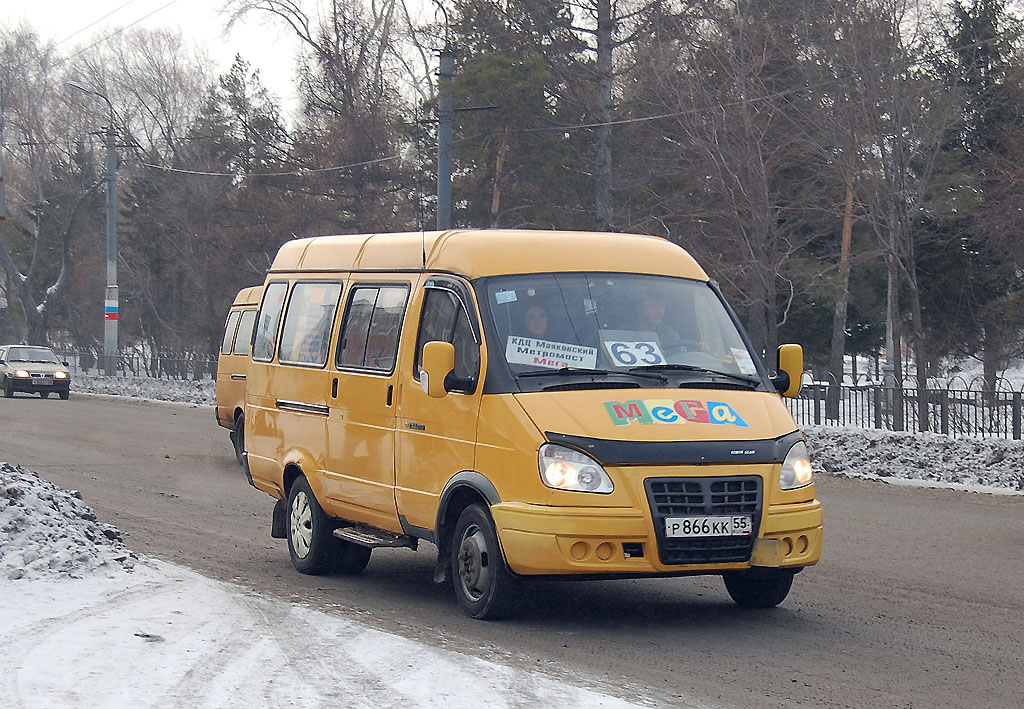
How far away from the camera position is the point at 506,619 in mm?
8016

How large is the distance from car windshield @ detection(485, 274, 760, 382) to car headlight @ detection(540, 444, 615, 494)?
2.16 ft

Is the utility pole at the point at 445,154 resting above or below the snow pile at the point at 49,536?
above

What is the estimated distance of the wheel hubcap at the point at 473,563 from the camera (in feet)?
26.3

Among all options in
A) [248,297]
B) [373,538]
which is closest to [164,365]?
[248,297]

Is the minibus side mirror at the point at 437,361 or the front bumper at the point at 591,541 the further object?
the minibus side mirror at the point at 437,361

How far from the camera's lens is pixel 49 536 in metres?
9.02

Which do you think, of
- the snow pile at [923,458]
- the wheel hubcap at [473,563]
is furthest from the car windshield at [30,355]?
the wheel hubcap at [473,563]

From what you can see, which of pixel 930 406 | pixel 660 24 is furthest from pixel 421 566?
pixel 660 24

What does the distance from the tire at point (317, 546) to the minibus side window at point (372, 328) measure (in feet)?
3.50

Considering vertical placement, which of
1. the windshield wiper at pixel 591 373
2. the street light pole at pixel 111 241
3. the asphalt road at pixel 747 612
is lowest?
the asphalt road at pixel 747 612

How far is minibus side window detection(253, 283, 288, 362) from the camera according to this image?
11.0 m

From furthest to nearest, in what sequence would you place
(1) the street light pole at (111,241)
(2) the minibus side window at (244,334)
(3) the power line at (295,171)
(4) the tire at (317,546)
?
(3) the power line at (295,171) < (1) the street light pole at (111,241) < (2) the minibus side window at (244,334) < (4) the tire at (317,546)

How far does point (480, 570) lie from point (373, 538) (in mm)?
1390

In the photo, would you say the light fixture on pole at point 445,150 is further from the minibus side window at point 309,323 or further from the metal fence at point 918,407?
the minibus side window at point 309,323
